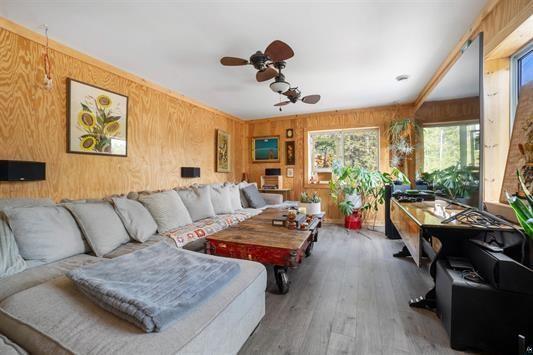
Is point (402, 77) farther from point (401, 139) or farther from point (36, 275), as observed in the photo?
Result: point (36, 275)

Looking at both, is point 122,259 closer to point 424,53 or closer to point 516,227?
point 516,227

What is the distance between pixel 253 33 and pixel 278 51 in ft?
1.25

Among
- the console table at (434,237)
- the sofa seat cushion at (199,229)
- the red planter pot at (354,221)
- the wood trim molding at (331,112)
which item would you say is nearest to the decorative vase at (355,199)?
the red planter pot at (354,221)

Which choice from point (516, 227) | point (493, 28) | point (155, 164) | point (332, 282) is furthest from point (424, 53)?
point (155, 164)

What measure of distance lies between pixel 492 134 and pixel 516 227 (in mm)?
908

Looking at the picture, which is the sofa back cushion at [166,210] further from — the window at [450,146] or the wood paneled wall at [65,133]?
the window at [450,146]

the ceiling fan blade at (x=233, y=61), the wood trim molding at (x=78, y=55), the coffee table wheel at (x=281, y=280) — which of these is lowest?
the coffee table wheel at (x=281, y=280)

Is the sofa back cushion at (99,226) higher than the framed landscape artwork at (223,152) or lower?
lower

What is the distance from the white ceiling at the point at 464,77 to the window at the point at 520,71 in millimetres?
277

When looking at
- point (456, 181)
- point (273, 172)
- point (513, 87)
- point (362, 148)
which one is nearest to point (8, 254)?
point (456, 181)

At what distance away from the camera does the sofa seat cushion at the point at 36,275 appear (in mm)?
1249

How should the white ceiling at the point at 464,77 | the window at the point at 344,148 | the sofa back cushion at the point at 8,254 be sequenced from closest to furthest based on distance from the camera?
the sofa back cushion at the point at 8,254 < the white ceiling at the point at 464,77 < the window at the point at 344,148

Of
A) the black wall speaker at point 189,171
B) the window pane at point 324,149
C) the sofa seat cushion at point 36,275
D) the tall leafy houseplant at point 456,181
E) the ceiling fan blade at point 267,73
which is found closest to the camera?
the sofa seat cushion at point 36,275

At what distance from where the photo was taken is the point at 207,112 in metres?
4.30
